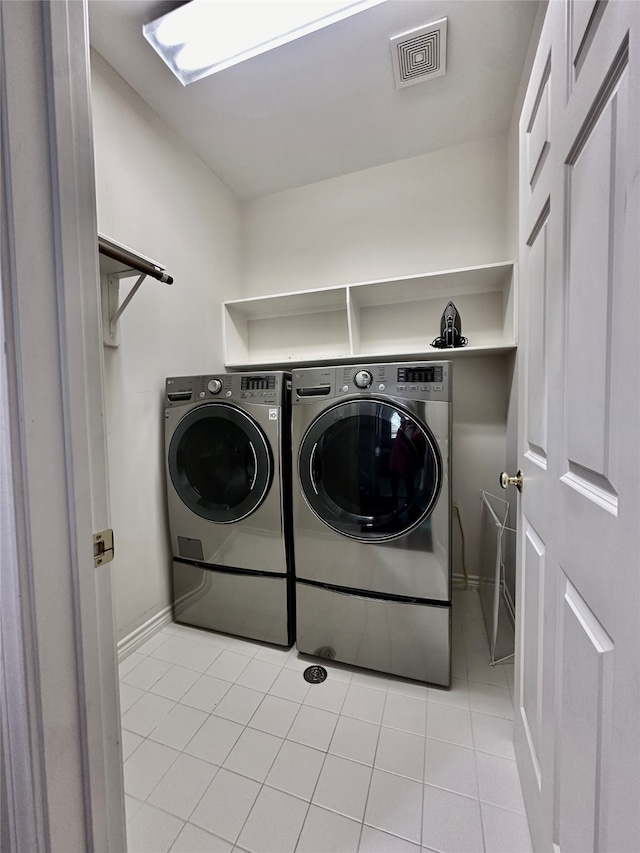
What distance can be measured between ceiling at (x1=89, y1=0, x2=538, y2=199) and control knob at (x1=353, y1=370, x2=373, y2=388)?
4.51ft

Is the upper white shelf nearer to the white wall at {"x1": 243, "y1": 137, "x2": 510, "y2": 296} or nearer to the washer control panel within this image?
the white wall at {"x1": 243, "y1": 137, "x2": 510, "y2": 296}

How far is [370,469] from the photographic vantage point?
1430 millimetres

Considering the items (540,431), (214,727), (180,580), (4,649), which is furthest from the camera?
(180,580)

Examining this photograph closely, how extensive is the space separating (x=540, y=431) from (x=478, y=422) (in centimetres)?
129

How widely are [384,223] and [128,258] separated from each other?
62.9 inches

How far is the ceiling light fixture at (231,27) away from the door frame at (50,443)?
1109 millimetres

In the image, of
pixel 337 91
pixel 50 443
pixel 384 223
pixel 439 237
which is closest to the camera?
pixel 50 443

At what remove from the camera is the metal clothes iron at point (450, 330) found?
190 cm

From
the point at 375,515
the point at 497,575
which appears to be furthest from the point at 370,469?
the point at 497,575

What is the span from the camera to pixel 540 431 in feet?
2.83

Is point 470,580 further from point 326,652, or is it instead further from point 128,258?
point 128,258

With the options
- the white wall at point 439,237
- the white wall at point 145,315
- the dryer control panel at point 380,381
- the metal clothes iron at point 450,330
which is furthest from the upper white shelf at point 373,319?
the dryer control panel at point 380,381

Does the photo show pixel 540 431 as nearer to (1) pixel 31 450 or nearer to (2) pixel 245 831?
(1) pixel 31 450

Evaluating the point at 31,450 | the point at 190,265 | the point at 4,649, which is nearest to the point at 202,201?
the point at 190,265
